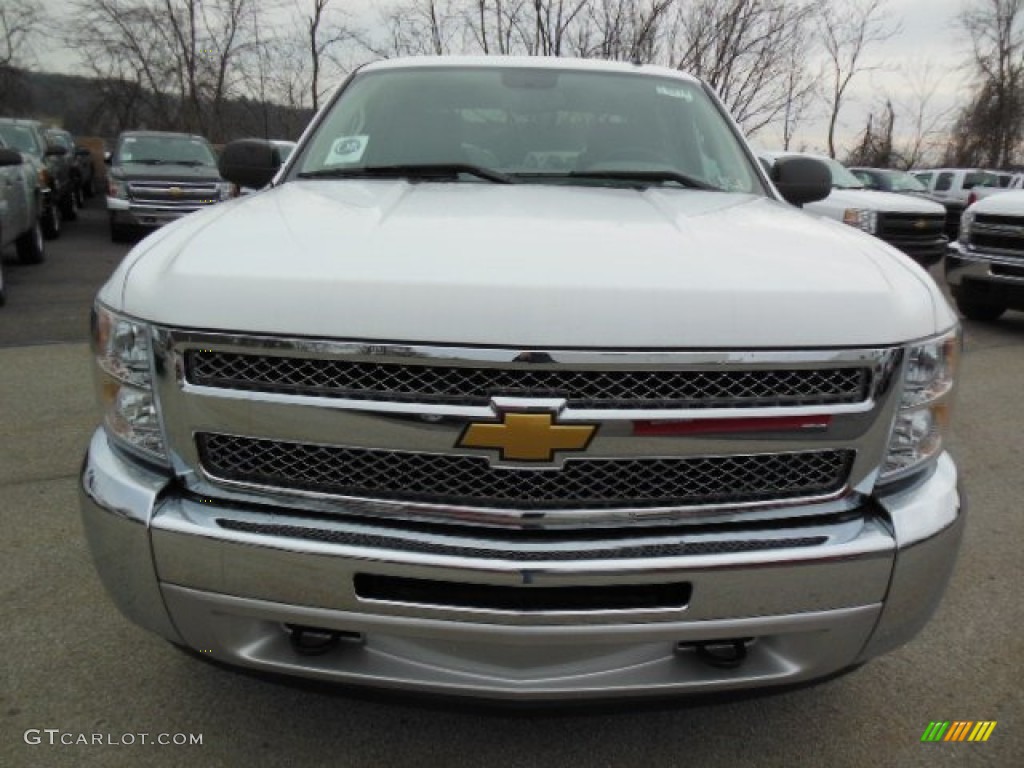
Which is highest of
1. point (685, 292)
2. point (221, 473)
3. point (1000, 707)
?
point (685, 292)

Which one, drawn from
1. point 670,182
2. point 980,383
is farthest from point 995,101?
point 670,182

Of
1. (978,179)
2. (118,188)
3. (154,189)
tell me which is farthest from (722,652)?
(978,179)

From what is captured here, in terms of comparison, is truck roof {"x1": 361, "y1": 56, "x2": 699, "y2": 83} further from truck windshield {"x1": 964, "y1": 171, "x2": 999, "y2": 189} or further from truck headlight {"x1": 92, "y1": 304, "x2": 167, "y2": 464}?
truck windshield {"x1": 964, "y1": 171, "x2": 999, "y2": 189}

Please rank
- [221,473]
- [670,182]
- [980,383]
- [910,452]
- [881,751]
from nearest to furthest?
[221,473], [910,452], [881,751], [670,182], [980,383]

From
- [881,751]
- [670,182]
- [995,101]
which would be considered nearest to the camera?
[881,751]

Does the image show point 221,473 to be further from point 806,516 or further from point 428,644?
point 806,516

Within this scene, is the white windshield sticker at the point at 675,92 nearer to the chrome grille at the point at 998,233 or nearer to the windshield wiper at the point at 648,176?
the windshield wiper at the point at 648,176

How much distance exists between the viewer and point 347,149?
9.81 feet

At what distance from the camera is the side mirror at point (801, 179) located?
3.28 m

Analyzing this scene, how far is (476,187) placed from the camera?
255 cm

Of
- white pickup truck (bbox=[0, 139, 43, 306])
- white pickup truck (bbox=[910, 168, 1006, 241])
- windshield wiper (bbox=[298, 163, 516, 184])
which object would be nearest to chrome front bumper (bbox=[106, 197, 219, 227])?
white pickup truck (bbox=[0, 139, 43, 306])

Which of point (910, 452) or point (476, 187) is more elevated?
point (476, 187)

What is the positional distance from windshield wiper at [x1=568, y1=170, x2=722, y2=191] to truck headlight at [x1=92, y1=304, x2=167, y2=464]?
5.22 ft

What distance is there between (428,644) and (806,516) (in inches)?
33.2
